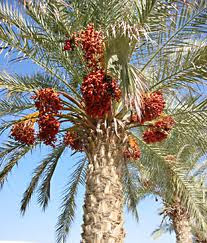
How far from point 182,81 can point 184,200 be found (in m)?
2.80

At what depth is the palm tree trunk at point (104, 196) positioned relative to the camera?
652cm

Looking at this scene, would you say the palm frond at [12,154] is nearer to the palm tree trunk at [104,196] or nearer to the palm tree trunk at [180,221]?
the palm tree trunk at [104,196]

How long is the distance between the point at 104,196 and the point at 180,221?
8899mm

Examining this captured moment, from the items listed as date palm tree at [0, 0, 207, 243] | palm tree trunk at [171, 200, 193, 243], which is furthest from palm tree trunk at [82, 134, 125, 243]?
palm tree trunk at [171, 200, 193, 243]

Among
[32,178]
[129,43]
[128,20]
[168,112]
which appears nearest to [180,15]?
[128,20]

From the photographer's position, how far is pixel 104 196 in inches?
265

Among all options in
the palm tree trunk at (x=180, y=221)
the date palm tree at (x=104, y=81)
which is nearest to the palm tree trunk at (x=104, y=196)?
the date palm tree at (x=104, y=81)

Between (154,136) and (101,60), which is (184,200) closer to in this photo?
(154,136)

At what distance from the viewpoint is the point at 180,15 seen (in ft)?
22.6

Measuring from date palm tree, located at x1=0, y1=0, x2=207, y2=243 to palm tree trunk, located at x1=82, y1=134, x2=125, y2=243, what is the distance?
0.02m

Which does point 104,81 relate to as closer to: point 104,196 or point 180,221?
point 104,196

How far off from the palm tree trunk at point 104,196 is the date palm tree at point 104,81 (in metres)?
0.02

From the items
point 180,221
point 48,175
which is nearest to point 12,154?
point 48,175

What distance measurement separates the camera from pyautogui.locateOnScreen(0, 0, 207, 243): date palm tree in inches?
235
